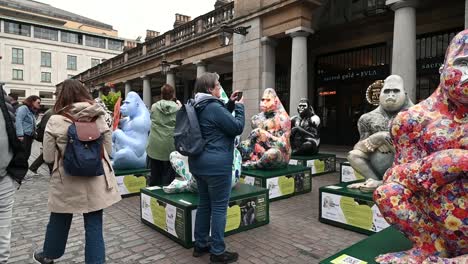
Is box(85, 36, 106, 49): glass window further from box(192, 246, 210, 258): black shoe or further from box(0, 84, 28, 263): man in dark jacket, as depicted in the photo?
box(192, 246, 210, 258): black shoe

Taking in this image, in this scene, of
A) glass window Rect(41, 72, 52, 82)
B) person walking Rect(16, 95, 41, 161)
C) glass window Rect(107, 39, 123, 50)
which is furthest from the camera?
glass window Rect(107, 39, 123, 50)

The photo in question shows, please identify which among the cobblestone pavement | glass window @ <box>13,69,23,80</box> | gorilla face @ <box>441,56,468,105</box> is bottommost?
the cobblestone pavement

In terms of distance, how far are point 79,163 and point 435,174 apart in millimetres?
2479

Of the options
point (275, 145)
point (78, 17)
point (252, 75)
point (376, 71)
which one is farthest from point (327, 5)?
point (78, 17)

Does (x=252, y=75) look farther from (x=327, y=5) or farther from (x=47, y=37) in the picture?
(x=47, y=37)

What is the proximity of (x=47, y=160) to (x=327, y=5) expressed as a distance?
42.9 ft

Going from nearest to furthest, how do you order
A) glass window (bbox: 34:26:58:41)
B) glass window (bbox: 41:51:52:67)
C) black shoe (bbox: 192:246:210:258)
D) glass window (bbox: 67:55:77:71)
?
black shoe (bbox: 192:246:210:258)
glass window (bbox: 41:51:52:67)
glass window (bbox: 34:26:58:41)
glass window (bbox: 67:55:77:71)

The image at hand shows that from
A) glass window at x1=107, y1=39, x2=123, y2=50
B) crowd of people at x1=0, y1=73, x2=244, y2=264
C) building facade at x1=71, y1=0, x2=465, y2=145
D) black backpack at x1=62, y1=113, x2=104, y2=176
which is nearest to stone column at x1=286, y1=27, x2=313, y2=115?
building facade at x1=71, y1=0, x2=465, y2=145

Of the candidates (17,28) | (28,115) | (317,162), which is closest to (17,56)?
(17,28)

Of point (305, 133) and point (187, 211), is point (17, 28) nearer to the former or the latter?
point (305, 133)

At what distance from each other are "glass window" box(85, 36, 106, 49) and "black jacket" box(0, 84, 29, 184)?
58.6 m

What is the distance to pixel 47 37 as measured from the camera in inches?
2029

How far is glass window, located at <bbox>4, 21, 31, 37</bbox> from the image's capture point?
48406 millimetres

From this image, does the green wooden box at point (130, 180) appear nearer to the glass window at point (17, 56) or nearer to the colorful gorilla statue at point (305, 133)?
the colorful gorilla statue at point (305, 133)
